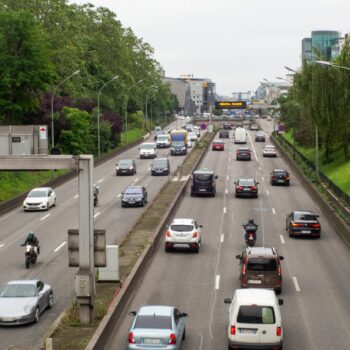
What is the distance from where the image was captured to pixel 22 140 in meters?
20.8

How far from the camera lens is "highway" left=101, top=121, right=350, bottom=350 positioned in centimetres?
2170

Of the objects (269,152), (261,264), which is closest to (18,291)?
(261,264)

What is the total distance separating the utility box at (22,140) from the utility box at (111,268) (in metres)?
6.04

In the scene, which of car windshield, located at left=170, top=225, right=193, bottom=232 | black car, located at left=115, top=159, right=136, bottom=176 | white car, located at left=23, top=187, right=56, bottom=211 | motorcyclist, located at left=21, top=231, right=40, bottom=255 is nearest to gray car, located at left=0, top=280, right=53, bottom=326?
motorcyclist, located at left=21, top=231, right=40, bottom=255

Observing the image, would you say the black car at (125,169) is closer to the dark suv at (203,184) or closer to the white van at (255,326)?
the dark suv at (203,184)

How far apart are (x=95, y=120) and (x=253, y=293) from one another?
223 ft

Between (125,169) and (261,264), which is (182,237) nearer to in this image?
(261,264)

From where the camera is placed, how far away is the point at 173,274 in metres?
30.4

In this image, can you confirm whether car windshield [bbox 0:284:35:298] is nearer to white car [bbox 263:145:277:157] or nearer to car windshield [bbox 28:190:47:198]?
car windshield [bbox 28:190:47:198]

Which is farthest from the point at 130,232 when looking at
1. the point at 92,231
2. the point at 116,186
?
the point at 116,186

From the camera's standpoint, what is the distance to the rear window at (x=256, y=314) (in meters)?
19.2

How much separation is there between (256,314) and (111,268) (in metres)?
8.50

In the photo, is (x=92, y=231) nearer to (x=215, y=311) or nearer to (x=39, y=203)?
(x=215, y=311)

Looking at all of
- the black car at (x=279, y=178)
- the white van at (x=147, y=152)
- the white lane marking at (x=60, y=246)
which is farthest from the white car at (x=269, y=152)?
the white lane marking at (x=60, y=246)
